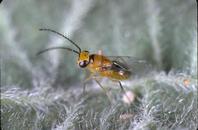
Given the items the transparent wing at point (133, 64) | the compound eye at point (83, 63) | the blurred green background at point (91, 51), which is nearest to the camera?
the blurred green background at point (91, 51)

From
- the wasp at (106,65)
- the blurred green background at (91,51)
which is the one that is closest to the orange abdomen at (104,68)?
the wasp at (106,65)

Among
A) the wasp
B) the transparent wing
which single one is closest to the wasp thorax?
the wasp

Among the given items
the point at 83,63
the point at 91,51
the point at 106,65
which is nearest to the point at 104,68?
the point at 106,65

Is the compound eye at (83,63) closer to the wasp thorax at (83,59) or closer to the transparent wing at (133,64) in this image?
the wasp thorax at (83,59)

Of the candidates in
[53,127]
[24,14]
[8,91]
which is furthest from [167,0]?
[53,127]

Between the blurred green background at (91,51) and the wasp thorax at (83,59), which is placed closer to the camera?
the blurred green background at (91,51)

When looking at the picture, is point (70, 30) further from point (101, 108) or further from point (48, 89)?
point (101, 108)

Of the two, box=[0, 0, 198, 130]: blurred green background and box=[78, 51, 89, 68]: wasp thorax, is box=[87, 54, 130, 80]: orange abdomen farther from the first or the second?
box=[0, 0, 198, 130]: blurred green background
